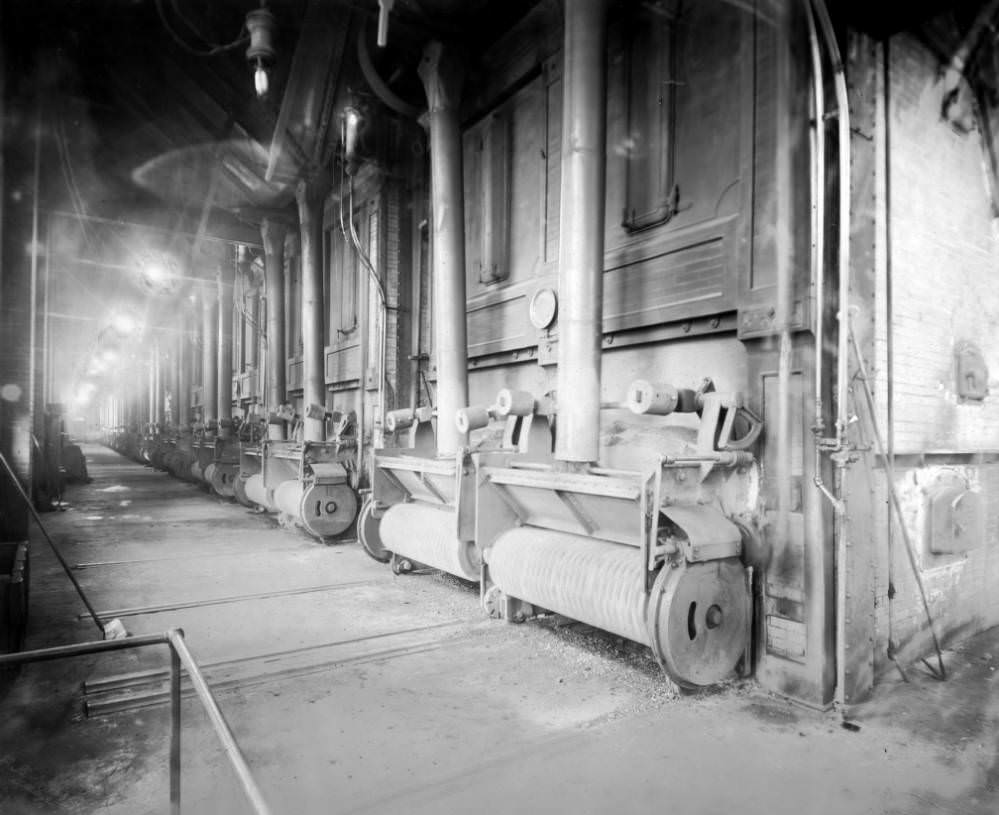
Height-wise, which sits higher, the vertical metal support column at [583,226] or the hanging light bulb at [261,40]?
the hanging light bulb at [261,40]

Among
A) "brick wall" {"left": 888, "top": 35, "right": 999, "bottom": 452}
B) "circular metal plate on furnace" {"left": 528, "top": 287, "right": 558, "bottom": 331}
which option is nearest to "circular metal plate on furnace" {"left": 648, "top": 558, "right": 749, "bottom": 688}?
"brick wall" {"left": 888, "top": 35, "right": 999, "bottom": 452}

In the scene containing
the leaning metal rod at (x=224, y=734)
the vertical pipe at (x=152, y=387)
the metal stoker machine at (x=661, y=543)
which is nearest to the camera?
the leaning metal rod at (x=224, y=734)

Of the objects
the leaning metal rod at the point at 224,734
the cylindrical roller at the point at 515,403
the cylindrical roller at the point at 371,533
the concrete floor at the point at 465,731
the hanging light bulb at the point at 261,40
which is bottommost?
the concrete floor at the point at 465,731

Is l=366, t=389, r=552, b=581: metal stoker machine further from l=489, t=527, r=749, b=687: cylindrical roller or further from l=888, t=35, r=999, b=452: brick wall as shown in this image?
l=888, t=35, r=999, b=452: brick wall

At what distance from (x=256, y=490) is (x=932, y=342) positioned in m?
9.73

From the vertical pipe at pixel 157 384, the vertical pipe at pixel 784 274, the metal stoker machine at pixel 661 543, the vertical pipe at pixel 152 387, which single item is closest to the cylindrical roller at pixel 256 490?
the metal stoker machine at pixel 661 543

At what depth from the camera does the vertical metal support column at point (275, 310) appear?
1256 centimetres

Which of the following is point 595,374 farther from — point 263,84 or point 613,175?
point 263,84

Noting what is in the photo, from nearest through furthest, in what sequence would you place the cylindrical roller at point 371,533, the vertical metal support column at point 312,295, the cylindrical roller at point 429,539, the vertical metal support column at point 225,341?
the cylindrical roller at point 429,539
the cylindrical roller at point 371,533
the vertical metal support column at point 312,295
the vertical metal support column at point 225,341

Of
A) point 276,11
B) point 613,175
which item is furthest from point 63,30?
point 613,175

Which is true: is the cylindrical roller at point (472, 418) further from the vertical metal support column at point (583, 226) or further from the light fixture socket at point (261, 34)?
the light fixture socket at point (261, 34)

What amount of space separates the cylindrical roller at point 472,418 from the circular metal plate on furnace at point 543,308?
122cm

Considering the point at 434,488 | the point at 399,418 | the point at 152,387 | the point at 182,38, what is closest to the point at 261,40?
the point at 182,38

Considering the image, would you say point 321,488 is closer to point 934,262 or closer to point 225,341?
point 934,262
